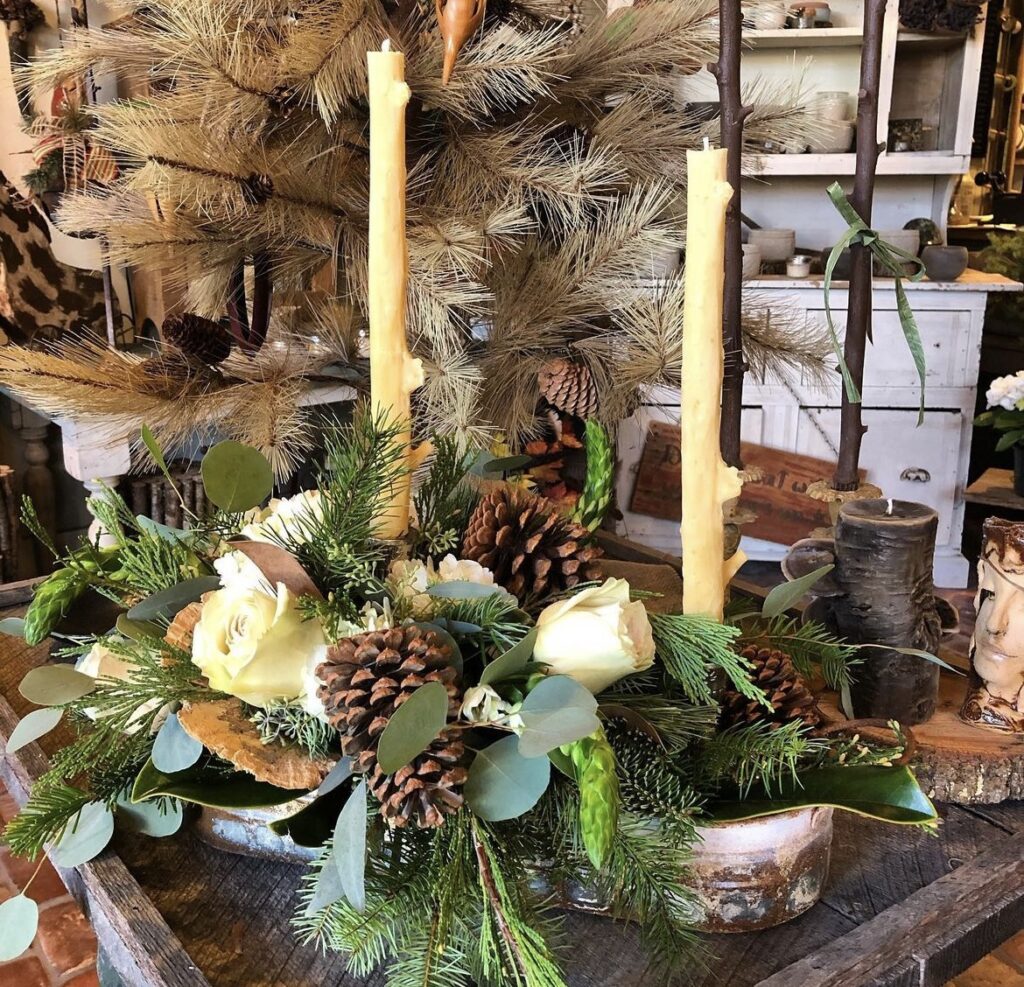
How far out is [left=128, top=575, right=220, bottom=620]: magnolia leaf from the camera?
1.76 ft

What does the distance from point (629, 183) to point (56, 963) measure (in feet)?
3.87

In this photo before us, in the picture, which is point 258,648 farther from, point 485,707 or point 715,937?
point 715,937

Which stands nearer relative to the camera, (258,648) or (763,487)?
(258,648)

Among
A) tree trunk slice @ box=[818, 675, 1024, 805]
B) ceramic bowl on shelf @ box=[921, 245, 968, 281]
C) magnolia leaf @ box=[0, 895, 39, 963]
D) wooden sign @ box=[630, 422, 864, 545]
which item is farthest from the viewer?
wooden sign @ box=[630, 422, 864, 545]

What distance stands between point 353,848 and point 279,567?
142mm

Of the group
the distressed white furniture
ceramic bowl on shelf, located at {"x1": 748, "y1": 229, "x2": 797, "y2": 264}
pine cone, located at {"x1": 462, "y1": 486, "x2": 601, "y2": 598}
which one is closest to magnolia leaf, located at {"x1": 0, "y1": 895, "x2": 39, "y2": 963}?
pine cone, located at {"x1": 462, "y1": 486, "x2": 601, "y2": 598}

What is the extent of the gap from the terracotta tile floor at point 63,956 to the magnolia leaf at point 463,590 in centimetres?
97

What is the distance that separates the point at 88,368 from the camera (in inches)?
35.9

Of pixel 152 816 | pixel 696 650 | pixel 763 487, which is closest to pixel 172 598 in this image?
pixel 152 816

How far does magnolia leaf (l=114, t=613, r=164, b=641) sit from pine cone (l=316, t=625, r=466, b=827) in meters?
0.13

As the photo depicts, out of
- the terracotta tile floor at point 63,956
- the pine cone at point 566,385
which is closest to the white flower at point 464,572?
the pine cone at point 566,385

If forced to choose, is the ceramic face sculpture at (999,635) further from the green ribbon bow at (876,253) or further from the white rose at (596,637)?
the white rose at (596,637)

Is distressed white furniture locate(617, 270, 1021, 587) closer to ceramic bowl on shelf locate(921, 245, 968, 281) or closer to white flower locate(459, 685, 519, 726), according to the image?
ceramic bowl on shelf locate(921, 245, 968, 281)

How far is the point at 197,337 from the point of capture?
98 centimetres
